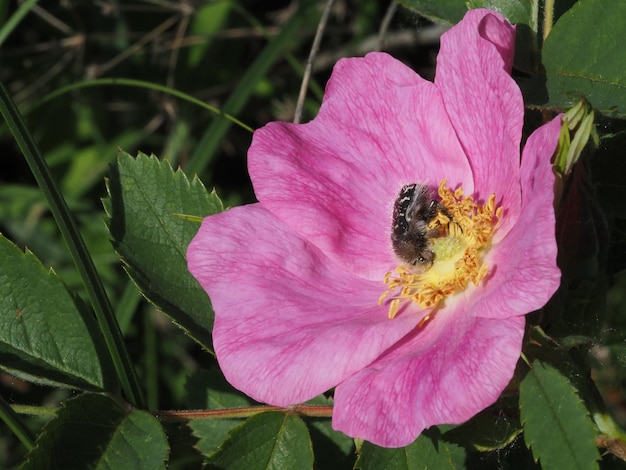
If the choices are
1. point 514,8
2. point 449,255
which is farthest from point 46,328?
point 514,8

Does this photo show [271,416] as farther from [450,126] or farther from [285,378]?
[450,126]

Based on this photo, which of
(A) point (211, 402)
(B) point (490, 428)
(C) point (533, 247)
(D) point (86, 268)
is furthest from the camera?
(A) point (211, 402)

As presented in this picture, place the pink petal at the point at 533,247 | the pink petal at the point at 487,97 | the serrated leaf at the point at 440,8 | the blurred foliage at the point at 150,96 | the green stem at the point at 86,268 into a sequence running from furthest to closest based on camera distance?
the blurred foliage at the point at 150,96
the serrated leaf at the point at 440,8
the green stem at the point at 86,268
the pink petal at the point at 487,97
the pink petal at the point at 533,247

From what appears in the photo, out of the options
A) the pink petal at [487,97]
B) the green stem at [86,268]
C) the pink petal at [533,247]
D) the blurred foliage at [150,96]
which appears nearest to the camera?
the pink petal at [533,247]

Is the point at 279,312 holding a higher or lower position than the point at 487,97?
lower

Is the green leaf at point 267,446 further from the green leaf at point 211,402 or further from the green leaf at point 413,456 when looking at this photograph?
the green leaf at point 211,402

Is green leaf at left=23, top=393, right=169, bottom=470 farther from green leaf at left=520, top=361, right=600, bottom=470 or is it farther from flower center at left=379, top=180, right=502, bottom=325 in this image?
green leaf at left=520, top=361, right=600, bottom=470

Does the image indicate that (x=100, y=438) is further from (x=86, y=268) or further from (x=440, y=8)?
(x=440, y=8)

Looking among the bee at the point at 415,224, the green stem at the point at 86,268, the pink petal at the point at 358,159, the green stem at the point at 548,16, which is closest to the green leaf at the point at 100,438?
the green stem at the point at 86,268

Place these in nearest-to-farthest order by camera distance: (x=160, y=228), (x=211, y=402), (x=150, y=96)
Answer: (x=160, y=228) < (x=211, y=402) < (x=150, y=96)
